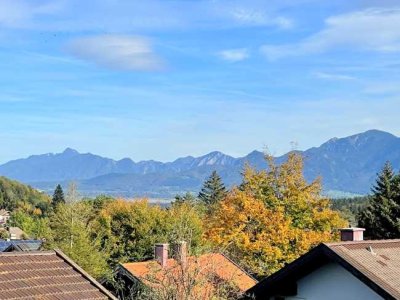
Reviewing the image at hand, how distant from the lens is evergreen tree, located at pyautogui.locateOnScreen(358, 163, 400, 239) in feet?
166

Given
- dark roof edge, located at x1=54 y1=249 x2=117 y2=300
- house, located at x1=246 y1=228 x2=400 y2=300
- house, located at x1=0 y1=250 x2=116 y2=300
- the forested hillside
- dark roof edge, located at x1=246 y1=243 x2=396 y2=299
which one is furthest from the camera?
the forested hillside

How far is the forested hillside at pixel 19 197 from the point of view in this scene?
178837 millimetres

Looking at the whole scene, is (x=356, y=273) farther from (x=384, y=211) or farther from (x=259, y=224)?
(x=384, y=211)

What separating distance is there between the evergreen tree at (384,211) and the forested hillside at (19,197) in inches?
5098

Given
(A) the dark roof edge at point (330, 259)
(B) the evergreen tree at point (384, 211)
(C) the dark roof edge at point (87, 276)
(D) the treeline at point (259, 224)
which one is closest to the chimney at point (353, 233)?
(A) the dark roof edge at point (330, 259)

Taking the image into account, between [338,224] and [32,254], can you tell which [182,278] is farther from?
[338,224]

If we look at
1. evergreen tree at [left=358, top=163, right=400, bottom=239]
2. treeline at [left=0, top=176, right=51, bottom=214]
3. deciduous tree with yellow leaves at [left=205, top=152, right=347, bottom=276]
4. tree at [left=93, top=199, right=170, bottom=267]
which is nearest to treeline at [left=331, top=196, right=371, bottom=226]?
evergreen tree at [left=358, top=163, right=400, bottom=239]

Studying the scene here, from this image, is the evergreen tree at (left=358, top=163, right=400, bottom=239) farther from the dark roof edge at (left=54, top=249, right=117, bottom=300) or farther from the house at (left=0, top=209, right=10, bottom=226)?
the house at (left=0, top=209, right=10, bottom=226)

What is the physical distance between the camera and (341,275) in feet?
63.7

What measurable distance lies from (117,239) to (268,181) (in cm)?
1310

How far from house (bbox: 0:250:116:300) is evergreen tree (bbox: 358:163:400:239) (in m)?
37.4

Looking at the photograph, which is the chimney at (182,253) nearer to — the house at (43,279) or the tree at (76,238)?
the house at (43,279)

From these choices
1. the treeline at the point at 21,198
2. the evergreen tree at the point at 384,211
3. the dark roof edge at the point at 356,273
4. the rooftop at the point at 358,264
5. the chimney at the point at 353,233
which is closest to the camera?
the dark roof edge at the point at 356,273

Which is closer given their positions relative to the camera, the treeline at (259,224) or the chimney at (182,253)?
the chimney at (182,253)
